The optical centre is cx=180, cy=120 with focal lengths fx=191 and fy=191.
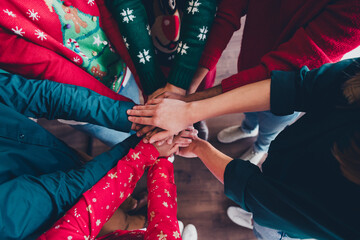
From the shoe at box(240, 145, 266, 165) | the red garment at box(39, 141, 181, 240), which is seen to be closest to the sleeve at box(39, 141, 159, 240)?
the red garment at box(39, 141, 181, 240)

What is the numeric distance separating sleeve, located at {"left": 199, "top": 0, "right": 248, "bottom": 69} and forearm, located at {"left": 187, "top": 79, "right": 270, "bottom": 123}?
31 cm

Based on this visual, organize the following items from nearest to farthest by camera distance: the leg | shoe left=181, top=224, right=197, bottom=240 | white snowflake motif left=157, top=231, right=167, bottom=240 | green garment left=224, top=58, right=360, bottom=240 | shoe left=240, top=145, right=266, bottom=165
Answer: green garment left=224, top=58, right=360, bottom=240 → white snowflake motif left=157, top=231, right=167, bottom=240 → the leg → shoe left=181, top=224, right=197, bottom=240 → shoe left=240, top=145, right=266, bottom=165

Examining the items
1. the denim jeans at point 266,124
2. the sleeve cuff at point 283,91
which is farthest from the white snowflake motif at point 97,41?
the denim jeans at point 266,124

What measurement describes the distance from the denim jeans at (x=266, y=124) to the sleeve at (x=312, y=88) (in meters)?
0.41

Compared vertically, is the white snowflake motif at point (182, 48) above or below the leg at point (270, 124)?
above

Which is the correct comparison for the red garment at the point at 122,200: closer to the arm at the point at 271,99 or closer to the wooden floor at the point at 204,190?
the arm at the point at 271,99

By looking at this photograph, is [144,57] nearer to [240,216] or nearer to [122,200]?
[122,200]

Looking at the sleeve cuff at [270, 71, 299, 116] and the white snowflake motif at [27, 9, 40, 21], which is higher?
the white snowflake motif at [27, 9, 40, 21]

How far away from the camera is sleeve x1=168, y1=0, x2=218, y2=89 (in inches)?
32.4

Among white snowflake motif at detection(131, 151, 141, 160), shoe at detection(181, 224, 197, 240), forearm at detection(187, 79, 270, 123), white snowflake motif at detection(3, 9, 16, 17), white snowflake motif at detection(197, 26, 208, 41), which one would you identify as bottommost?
shoe at detection(181, 224, 197, 240)

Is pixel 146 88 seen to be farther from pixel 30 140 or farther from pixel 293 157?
pixel 293 157

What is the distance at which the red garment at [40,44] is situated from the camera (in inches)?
23.8

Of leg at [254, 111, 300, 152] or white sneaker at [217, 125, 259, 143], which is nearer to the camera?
leg at [254, 111, 300, 152]

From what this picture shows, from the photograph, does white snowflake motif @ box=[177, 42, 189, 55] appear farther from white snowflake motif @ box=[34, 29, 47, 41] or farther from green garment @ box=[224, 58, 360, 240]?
white snowflake motif @ box=[34, 29, 47, 41]
